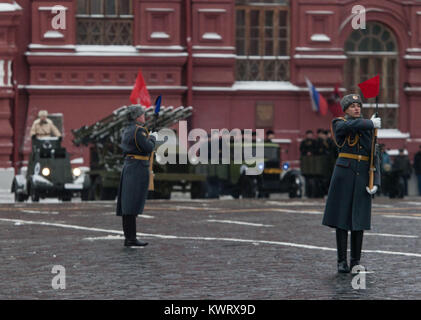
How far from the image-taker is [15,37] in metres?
33.5

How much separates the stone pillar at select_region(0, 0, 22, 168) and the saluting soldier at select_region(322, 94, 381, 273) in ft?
72.0

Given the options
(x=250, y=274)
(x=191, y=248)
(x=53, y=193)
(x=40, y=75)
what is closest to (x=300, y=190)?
(x=53, y=193)

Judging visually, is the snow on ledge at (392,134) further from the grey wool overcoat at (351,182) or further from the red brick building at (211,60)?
the grey wool overcoat at (351,182)

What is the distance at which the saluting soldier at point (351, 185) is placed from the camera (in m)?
12.0

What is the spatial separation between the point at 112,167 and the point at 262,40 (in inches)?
355

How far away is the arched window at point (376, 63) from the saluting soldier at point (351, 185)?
80.1 ft

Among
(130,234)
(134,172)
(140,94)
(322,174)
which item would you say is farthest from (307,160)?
(130,234)

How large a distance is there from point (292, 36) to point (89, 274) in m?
24.6

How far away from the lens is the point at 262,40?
3594 cm

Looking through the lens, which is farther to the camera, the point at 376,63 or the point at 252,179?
the point at 376,63

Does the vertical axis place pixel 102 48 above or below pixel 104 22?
below

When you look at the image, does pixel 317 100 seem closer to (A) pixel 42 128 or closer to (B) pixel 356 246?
(A) pixel 42 128

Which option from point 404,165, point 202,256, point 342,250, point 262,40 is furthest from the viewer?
point 262,40
